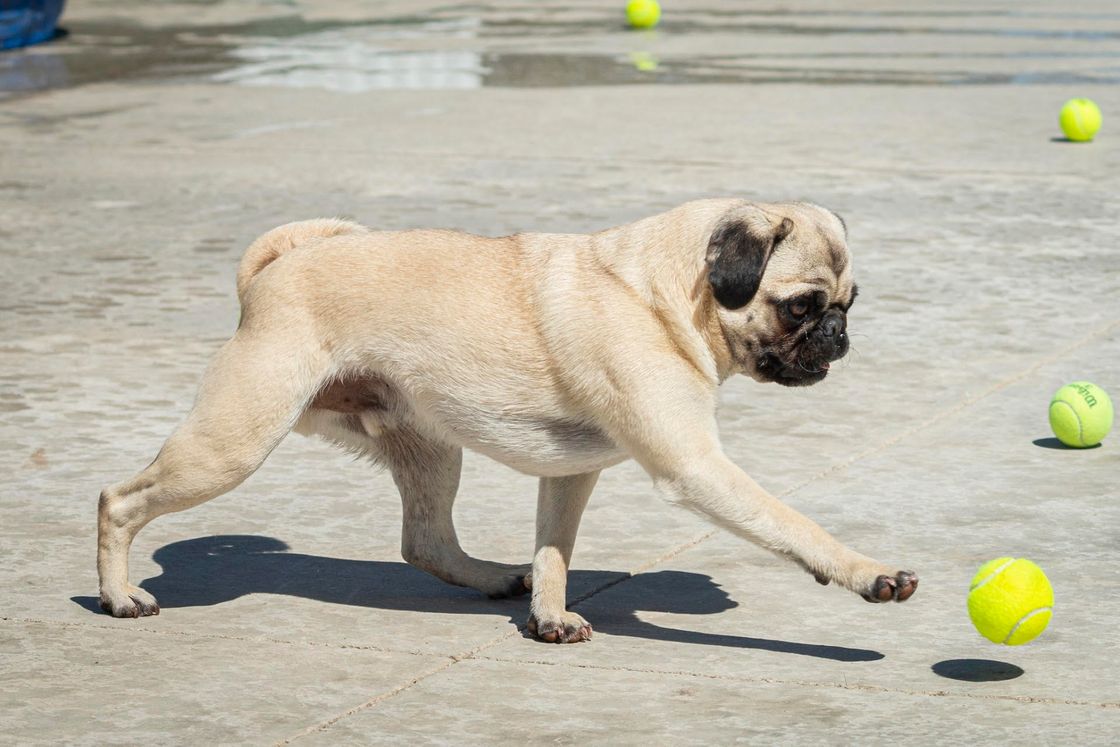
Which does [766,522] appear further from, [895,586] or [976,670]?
[976,670]

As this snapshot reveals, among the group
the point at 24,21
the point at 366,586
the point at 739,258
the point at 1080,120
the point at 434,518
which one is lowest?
the point at 366,586

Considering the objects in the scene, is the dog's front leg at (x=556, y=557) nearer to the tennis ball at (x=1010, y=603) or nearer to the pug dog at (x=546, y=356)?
the pug dog at (x=546, y=356)

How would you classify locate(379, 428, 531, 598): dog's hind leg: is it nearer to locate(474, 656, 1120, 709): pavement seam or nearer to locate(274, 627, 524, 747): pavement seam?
locate(274, 627, 524, 747): pavement seam

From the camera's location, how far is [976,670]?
417 centimetres

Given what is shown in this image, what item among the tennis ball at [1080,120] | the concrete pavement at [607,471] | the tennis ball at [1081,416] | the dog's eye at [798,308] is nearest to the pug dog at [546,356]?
the dog's eye at [798,308]

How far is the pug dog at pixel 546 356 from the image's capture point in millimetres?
4383

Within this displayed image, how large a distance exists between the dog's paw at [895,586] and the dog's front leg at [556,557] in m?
0.81

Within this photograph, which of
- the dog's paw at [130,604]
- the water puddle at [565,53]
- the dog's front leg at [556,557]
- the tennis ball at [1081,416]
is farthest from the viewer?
the water puddle at [565,53]

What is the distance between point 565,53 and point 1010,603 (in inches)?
647

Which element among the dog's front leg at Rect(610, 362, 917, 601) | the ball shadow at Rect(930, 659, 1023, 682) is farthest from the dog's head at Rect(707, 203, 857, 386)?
the ball shadow at Rect(930, 659, 1023, 682)

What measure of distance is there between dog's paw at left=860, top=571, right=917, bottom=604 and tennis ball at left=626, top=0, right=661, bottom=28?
19.3 metres

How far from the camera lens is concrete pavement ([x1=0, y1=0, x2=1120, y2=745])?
13.2 ft

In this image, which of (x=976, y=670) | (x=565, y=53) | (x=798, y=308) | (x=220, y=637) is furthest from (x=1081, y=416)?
(x=565, y=53)

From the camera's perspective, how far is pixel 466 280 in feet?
15.3
